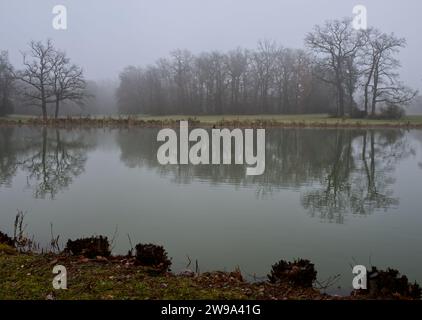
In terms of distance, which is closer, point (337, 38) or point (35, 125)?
point (35, 125)

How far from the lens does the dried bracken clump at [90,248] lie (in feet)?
19.3

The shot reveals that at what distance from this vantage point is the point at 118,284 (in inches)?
189

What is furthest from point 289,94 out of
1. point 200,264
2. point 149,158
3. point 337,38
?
point 200,264

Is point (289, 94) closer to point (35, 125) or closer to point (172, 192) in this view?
point (35, 125)

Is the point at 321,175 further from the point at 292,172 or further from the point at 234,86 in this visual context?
the point at 234,86

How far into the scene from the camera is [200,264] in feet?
19.9

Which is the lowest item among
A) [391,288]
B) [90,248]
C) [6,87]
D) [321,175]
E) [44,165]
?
[391,288]

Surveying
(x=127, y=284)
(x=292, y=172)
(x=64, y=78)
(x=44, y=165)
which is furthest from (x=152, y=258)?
(x=64, y=78)

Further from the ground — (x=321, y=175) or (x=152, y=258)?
(x=321, y=175)

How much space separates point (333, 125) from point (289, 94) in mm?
26947

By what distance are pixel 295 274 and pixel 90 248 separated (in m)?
2.81

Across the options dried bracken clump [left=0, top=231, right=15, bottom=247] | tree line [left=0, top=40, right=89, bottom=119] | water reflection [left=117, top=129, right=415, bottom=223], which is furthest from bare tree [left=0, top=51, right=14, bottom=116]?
dried bracken clump [left=0, top=231, right=15, bottom=247]

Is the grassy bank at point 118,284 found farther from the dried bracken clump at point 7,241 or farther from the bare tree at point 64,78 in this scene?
the bare tree at point 64,78

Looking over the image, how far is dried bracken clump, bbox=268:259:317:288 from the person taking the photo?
16.5ft
